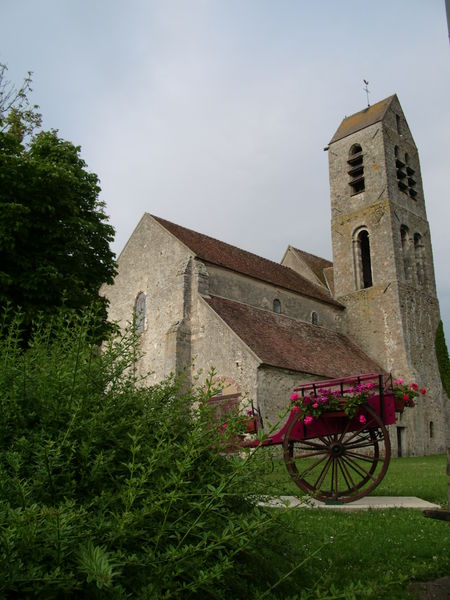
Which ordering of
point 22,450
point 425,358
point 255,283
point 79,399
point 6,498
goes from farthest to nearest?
1. point 425,358
2. point 255,283
3. point 79,399
4. point 22,450
5. point 6,498

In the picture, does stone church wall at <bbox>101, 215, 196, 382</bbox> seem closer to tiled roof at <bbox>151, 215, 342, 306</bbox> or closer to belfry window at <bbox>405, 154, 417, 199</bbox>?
tiled roof at <bbox>151, 215, 342, 306</bbox>

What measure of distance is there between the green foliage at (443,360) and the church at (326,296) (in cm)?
33

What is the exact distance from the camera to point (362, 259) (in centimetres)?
2861

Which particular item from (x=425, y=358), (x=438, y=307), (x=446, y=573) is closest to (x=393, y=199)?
(x=438, y=307)

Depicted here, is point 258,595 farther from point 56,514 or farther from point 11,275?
point 11,275

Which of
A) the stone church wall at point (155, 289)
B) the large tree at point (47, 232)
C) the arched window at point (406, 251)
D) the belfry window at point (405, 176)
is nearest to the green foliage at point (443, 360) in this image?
the arched window at point (406, 251)

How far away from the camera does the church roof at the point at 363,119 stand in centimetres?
2911

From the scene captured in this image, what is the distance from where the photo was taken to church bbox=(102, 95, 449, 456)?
62.2 ft

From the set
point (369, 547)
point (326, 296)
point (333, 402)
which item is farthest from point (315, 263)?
point (369, 547)

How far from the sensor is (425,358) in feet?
84.5

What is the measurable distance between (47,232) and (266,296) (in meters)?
11.8

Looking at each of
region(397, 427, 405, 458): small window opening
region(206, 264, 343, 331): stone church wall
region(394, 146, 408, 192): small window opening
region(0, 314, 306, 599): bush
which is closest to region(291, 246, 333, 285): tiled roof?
region(206, 264, 343, 331): stone church wall

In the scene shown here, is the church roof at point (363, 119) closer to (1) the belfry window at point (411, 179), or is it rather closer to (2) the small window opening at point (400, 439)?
(1) the belfry window at point (411, 179)

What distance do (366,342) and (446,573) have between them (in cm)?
2191
